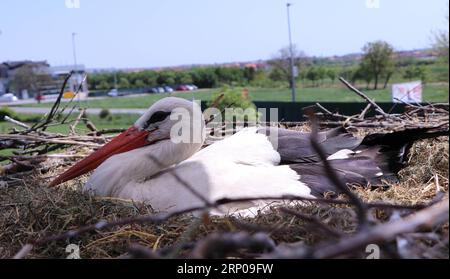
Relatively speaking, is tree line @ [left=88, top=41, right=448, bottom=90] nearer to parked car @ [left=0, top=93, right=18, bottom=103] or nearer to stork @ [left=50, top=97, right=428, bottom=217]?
parked car @ [left=0, top=93, right=18, bottom=103]

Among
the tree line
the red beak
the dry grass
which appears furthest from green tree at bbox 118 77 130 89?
the dry grass

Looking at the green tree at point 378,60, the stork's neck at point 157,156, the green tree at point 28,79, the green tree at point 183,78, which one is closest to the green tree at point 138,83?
the green tree at point 183,78

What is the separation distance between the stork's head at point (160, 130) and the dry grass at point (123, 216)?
1.02 feet

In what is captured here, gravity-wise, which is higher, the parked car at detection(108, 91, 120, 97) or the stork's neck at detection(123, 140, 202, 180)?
the stork's neck at detection(123, 140, 202, 180)

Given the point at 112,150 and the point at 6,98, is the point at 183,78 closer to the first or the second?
the point at 6,98

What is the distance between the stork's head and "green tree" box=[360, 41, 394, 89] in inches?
707

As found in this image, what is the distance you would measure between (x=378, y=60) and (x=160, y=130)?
18535 mm

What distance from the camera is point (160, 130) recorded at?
94.3 inches

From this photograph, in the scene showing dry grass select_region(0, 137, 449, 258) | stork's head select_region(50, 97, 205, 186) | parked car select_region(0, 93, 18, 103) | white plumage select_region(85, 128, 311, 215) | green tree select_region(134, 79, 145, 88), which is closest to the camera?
dry grass select_region(0, 137, 449, 258)

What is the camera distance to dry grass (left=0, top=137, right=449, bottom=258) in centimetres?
129

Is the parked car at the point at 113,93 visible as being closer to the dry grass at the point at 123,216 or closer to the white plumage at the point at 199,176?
the dry grass at the point at 123,216

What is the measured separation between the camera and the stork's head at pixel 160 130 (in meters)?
2.34

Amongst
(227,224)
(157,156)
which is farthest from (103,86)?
(227,224)
